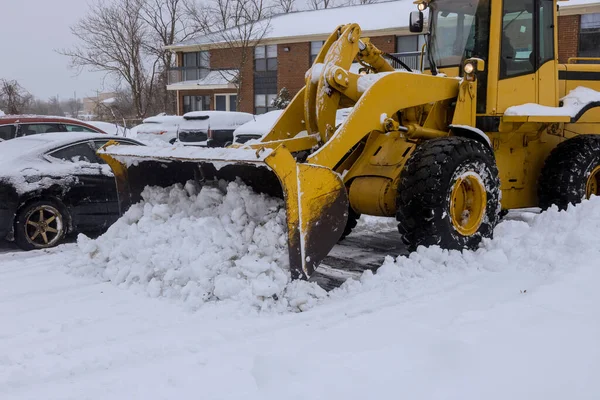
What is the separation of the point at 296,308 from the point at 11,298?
250 cm

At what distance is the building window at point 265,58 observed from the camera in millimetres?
31859

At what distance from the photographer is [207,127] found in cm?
1811

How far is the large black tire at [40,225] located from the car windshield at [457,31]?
16.3 ft

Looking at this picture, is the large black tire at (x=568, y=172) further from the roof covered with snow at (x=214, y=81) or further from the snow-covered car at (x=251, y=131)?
the roof covered with snow at (x=214, y=81)

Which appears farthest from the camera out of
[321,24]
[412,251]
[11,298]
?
[321,24]

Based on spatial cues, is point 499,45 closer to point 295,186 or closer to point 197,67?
point 295,186

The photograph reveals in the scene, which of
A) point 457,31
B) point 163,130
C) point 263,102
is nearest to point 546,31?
point 457,31

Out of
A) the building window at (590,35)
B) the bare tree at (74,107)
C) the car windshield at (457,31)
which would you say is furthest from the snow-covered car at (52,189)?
the bare tree at (74,107)

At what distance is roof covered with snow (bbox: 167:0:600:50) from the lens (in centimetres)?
2700

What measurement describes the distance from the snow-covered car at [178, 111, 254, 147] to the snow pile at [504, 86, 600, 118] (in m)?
12.2

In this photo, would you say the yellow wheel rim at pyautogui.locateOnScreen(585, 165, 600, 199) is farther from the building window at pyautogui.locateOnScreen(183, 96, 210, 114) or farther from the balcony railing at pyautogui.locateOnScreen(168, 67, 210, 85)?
the building window at pyautogui.locateOnScreen(183, 96, 210, 114)

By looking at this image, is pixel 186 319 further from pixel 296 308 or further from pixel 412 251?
pixel 412 251

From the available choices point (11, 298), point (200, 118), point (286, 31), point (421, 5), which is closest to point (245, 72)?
point (286, 31)

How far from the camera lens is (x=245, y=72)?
3291 cm
